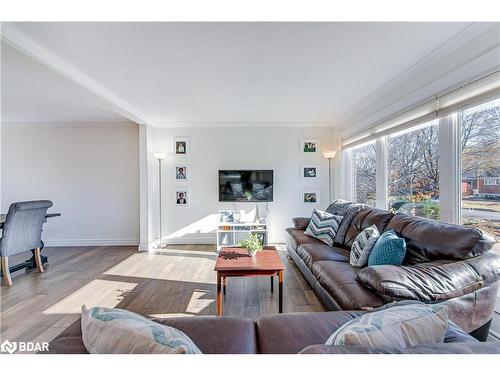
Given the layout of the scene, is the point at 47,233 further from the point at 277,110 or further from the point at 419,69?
the point at 419,69

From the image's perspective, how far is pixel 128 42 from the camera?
6.94 ft

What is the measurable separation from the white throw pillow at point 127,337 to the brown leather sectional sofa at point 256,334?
119mm

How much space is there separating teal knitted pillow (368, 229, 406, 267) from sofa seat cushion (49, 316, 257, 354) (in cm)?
136

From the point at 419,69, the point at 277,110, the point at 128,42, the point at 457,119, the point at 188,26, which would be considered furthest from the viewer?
the point at 277,110

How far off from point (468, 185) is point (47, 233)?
264 inches

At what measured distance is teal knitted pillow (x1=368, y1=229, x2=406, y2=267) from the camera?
2035 mm

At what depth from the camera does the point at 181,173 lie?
5.09 metres

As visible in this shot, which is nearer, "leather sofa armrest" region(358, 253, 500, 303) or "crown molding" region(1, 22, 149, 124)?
"leather sofa armrest" region(358, 253, 500, 303)

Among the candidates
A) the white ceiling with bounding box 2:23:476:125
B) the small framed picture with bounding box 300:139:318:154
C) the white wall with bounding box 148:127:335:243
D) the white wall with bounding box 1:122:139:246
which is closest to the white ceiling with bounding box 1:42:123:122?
the white ceiling with bounding box 2:23:476:125

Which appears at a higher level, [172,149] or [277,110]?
[277,110]

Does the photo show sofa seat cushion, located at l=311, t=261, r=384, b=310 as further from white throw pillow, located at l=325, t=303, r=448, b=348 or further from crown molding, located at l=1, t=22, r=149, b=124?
crown molding, located at l=1, t=22, r=149, b=124

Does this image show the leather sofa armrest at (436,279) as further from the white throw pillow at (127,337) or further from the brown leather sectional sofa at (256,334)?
the white throw pillow at (127,337)

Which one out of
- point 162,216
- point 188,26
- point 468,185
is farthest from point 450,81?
point 162,216

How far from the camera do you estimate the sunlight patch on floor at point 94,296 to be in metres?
2.52
